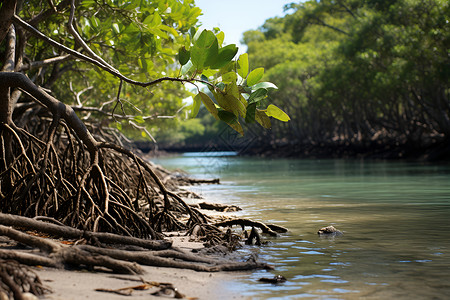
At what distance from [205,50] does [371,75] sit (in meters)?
26.3

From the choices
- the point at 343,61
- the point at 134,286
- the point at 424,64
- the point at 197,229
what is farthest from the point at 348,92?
the point at 134,286

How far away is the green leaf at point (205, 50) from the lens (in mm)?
4113

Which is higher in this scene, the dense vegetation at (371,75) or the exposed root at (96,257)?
the dense vegetation at (371,75)

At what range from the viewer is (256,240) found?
18.7 ft

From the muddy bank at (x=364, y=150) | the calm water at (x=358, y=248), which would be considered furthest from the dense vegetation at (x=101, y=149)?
the muddy bank at (x=364, y=150)

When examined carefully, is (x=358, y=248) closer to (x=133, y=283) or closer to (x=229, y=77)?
(x=229, y=77)

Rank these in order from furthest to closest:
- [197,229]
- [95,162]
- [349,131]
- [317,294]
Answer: [349,131]
[197,229]
[95,162]
[317,294]

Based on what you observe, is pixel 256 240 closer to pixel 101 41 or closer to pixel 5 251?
Answer: pixel 5 251

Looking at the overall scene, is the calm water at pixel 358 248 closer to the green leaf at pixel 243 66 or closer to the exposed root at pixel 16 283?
the exposed root at pixel 16 283

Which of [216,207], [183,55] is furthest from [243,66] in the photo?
Result: [216,207]

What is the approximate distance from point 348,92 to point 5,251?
33.0 m

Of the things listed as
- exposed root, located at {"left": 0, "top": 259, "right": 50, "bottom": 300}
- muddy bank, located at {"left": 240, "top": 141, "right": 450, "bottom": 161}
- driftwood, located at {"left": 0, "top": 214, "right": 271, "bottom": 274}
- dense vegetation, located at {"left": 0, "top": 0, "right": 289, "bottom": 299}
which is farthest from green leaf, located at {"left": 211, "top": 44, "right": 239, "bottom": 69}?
muddy bank, located at {"left": 240, "top": 141, "right": 450, "bottom": 161}

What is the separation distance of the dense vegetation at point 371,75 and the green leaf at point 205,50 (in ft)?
65.8

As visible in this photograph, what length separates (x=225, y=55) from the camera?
13.7 ft
